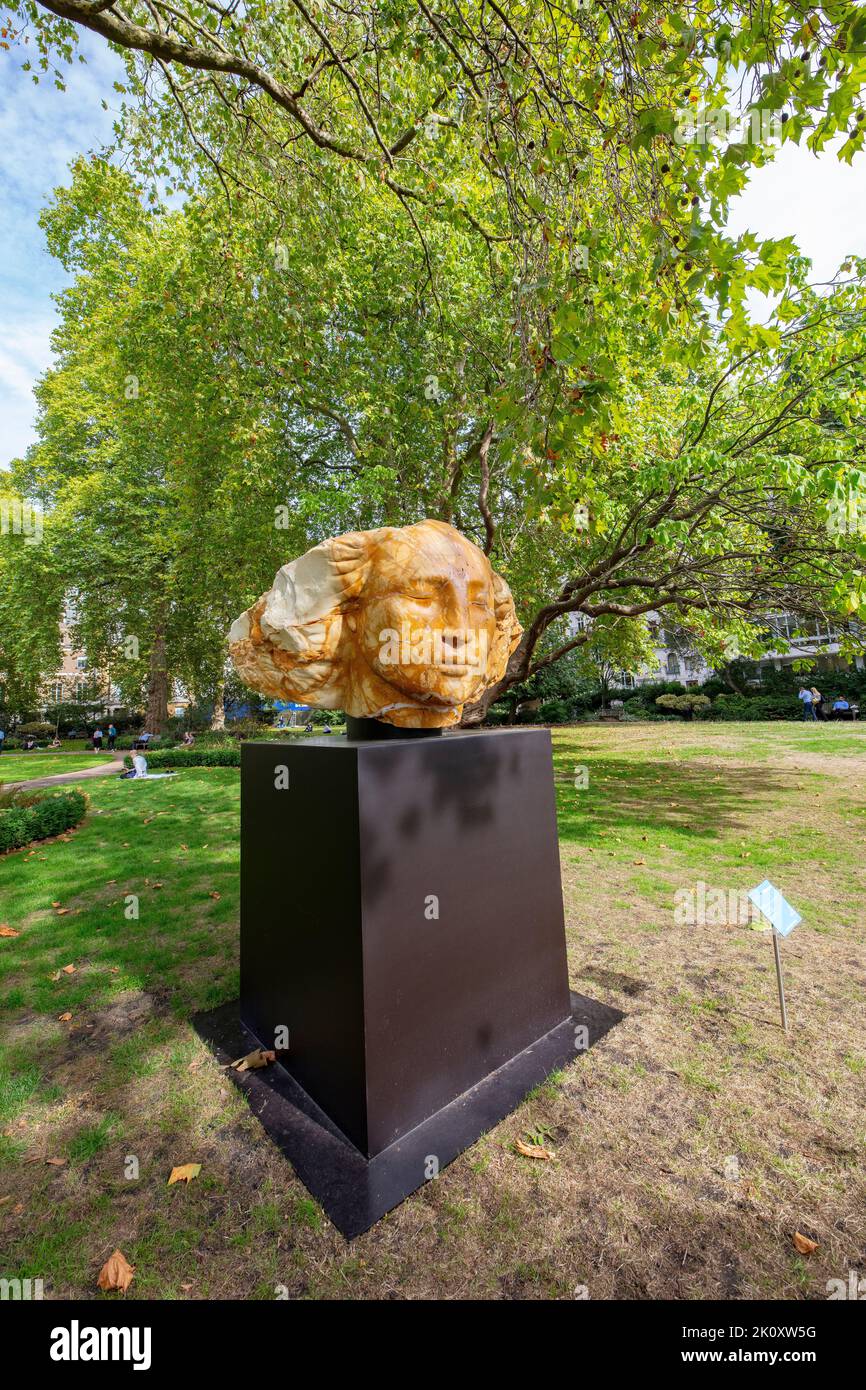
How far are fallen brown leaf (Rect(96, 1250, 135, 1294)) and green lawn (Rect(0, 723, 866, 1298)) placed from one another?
0.21 ft

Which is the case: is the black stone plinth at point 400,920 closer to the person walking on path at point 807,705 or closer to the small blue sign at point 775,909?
the small blue sign at point 775,909

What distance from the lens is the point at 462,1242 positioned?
7.40 feet

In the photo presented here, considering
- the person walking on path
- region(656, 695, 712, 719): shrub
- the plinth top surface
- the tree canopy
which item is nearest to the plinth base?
the plinth top surface

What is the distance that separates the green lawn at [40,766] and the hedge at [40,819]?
7698 millimetres

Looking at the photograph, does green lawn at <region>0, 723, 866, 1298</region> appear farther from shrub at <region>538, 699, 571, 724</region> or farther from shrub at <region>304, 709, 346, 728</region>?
shrub at <region>538, 699, 571, 724</region>

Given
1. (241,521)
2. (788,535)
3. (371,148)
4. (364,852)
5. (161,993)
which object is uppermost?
(371,148)

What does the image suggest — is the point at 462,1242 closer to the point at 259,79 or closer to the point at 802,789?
the point at 259,79

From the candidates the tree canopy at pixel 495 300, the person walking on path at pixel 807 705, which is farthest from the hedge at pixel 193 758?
the person walking on path at pixel 807 705

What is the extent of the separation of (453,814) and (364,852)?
0.65 meters

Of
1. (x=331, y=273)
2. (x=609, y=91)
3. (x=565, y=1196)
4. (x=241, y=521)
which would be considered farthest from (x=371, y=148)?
(x=565, y=1196)

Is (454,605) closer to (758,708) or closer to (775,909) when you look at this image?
(775,909)

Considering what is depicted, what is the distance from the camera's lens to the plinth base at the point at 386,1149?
8.09 ft

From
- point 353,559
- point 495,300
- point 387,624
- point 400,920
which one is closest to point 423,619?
point 387,624

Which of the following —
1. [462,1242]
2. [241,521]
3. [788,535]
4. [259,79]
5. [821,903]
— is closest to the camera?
[462,1242]
